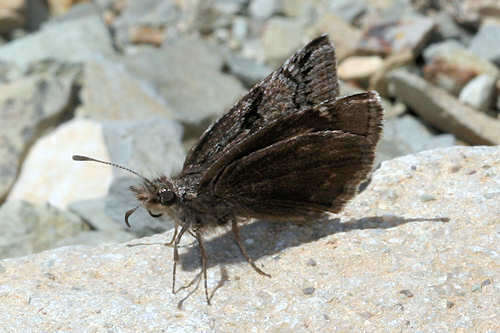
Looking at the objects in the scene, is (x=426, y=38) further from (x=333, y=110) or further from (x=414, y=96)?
(x=333, y=110)

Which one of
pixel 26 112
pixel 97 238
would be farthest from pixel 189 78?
pixel 97 238

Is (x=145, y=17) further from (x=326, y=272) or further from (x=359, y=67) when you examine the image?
(x=326, y=272)

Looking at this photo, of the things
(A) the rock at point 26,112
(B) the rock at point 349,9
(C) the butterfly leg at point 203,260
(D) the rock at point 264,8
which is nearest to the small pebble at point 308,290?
(C) the butterfly leg at point 203,260

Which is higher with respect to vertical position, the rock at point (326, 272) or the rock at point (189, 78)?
the rock at point (326, 272)

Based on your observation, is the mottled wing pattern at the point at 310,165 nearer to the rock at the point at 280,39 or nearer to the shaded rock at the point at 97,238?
the shaded rock at the point at 97,238

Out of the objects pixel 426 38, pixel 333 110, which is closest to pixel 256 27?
pixel 426 38

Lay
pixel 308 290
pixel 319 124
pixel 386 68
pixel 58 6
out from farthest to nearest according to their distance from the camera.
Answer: pixel 58 6, pixel 386 68, pixel 319 124, pixel 308 290
